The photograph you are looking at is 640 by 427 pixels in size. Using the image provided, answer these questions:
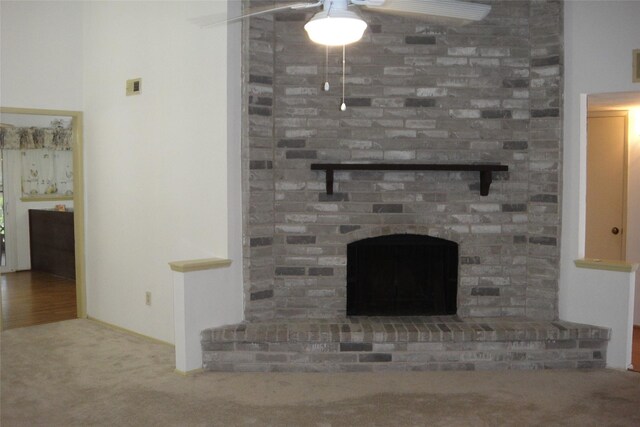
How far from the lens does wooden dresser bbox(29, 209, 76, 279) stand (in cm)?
715

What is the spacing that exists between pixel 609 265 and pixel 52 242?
6597 millimetres

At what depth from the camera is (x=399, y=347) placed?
379cm

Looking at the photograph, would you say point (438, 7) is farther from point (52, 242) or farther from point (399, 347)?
point (52, 242)

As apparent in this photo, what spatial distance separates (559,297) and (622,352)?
1.73 feet

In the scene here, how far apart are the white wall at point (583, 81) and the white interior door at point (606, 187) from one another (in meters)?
1.22

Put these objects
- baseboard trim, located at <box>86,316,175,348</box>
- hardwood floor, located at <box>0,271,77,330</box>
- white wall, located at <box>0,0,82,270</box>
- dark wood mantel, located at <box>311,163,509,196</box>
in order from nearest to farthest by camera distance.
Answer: dark wood mantel, located at <box>311,163,509,196</box> → baseboard trim, located at <box>86,316,175,348</box> → white wall, located at <box>0,0,82,270</box> → hardwood floor, located at <box>0,271,77,330</box>

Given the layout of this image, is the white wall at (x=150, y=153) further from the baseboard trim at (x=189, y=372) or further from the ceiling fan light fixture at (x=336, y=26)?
the ceiling fan light fixture at (x=336, y=26)

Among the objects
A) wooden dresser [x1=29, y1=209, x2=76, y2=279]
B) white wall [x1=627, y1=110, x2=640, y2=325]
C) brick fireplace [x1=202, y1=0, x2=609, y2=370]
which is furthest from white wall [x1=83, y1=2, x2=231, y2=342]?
white wall [x1=627, y1=110, x2=640, y2=325]

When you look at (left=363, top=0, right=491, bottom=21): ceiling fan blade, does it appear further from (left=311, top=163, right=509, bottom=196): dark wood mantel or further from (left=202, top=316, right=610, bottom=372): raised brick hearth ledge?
(left=202, top=316, right=610, bottom=372): raised brick hearth ledge

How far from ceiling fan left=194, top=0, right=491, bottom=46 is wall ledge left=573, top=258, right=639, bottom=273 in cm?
215

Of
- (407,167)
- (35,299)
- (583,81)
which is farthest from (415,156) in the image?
(35,299)

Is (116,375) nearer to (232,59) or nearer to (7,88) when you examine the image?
(232,59)

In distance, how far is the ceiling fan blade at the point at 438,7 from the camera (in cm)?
248

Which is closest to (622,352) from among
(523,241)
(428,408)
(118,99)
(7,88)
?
(523,241)
